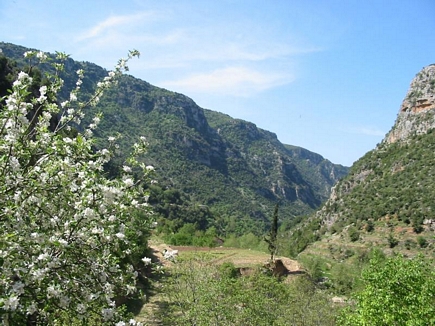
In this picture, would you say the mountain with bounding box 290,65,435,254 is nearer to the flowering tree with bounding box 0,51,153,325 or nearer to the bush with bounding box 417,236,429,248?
the bush with bounding box 417,236,429,248

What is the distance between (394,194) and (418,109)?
37315mm

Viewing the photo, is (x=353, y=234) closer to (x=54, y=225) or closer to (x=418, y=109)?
(x=418, y=109)

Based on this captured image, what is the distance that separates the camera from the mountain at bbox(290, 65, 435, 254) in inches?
3110

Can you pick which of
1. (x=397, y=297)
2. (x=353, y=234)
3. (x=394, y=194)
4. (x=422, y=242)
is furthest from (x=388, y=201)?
(x=397, y=297)

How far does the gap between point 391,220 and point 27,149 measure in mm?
92961

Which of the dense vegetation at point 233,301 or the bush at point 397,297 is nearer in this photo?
the bush at point 397,297

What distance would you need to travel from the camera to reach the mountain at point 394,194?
259 feet

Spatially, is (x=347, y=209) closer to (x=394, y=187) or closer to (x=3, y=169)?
(x=394, y=187)

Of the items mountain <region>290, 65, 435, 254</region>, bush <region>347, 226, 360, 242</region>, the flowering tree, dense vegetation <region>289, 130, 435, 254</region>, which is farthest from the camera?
bush <region>347, 226, 360, 242</region>

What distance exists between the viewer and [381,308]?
59.4ft

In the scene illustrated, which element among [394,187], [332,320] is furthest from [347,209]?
[332,320]

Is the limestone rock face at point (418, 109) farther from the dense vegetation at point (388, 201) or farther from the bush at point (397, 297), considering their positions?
the bush at point (397, 297)

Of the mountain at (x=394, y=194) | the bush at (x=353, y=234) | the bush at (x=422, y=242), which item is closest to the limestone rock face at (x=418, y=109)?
the mountain at (x=394, y=194)

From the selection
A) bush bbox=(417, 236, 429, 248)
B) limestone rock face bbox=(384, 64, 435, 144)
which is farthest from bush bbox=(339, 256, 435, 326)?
limestone rock face bbox=(384, 64, 435, 144)
